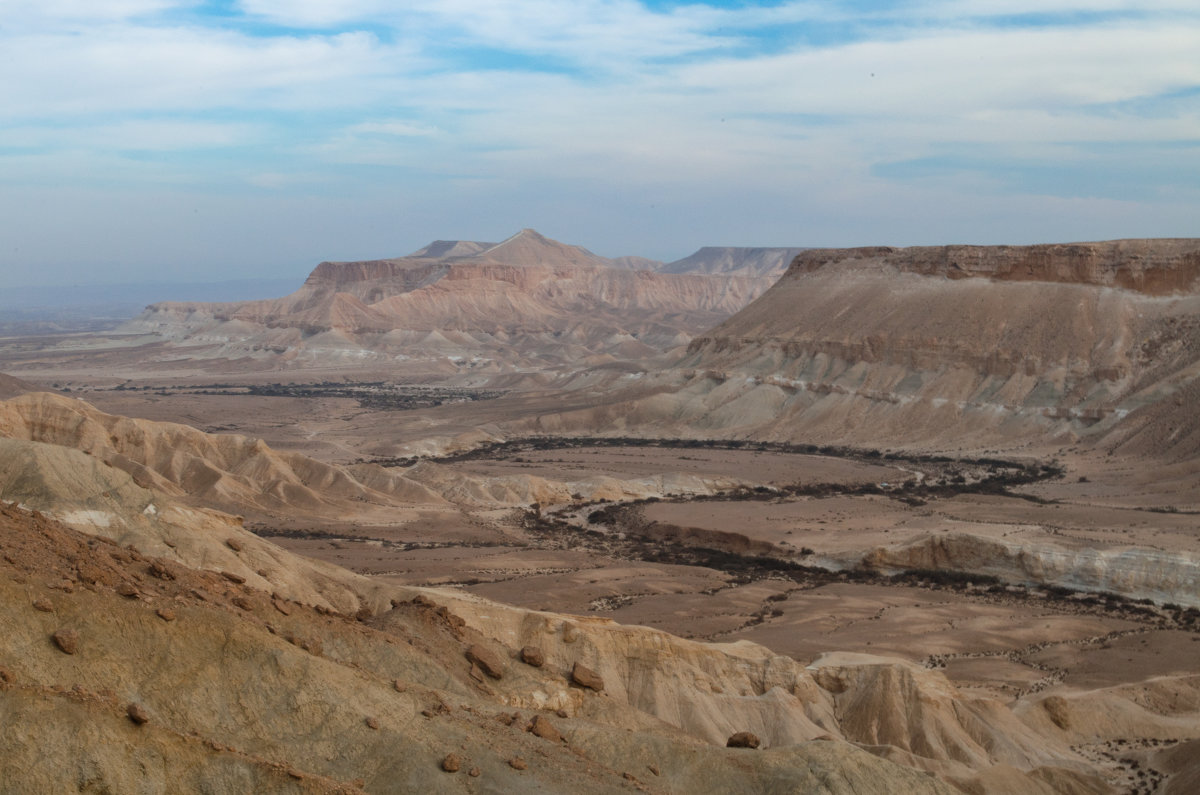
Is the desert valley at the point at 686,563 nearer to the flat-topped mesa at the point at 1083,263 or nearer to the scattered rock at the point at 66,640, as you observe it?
the scattered rock at the point at 66,640

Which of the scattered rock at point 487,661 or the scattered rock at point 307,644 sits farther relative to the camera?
the scattered rock at point 487,661

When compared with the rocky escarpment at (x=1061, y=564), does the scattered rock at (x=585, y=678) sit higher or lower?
higher

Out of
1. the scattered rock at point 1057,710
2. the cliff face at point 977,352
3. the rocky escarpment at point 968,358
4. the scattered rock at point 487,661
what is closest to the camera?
the scattered rock at point 487,661

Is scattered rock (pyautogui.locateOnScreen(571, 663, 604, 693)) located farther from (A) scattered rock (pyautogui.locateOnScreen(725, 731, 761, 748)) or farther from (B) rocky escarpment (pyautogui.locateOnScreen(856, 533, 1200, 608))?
(B) rocky escarpment (pyautogui.locateOnScreen(856, 533, 1200, 608))

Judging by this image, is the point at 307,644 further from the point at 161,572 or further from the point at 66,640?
Result: the point at 66,640

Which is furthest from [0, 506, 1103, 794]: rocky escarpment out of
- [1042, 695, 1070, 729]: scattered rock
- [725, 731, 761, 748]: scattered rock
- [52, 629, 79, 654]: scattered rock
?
[1042, 695, 1070, 729]: scattered rock

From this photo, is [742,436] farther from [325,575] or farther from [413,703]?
[413,703]

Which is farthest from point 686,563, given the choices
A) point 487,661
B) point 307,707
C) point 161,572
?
point 307,707

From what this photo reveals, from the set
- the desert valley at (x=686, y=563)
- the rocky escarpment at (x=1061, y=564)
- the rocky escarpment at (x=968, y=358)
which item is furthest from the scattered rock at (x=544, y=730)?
the rocky escarpment at (x=968, y=358)
